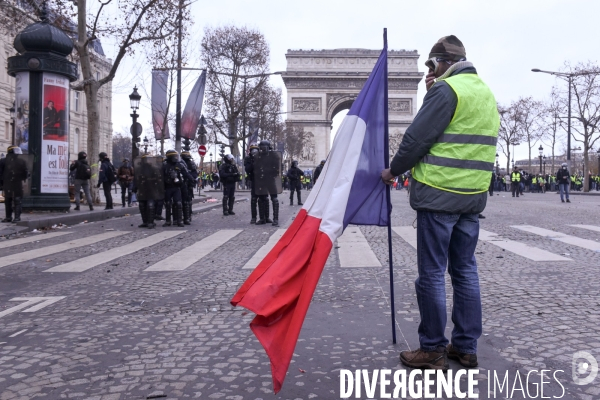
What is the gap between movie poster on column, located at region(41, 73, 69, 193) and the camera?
49.0 feet

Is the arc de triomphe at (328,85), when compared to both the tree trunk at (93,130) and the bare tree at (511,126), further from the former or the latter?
the tree trunk at (93,130)

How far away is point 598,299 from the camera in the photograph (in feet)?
16.5

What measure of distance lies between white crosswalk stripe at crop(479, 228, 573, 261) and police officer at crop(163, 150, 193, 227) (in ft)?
20.0

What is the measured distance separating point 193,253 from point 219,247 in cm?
75

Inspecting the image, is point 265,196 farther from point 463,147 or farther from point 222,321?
point 463,147

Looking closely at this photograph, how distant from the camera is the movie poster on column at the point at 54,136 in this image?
14930 mm

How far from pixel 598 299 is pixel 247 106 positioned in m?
40.3

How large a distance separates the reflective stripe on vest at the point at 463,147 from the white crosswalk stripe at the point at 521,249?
4.52 meters

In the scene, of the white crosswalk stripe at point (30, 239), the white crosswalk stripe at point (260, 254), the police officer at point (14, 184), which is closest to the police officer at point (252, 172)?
the white crosswalk stripe at point (260, 254)

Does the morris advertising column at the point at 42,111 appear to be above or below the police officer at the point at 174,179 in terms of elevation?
above

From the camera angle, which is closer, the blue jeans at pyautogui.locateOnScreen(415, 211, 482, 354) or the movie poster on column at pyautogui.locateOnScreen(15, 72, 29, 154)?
the blue jeans at pyautogui.locateOnScreen(415, 211, 482, 354)

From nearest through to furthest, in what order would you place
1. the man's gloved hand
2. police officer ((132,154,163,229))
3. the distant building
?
the man's gloved hand < police officer ((132,154,163,229)) < the distant building

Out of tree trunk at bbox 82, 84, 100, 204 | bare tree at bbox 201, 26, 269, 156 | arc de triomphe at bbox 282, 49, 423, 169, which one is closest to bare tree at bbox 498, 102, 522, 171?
arc de triomphe at bbox 282, 49, 423, 169

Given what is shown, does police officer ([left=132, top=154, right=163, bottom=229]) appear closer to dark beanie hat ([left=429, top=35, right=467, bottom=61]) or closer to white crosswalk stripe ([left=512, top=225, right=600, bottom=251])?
white crosswalk stripe ([left=512, top=225, right=600, bottom=251])
